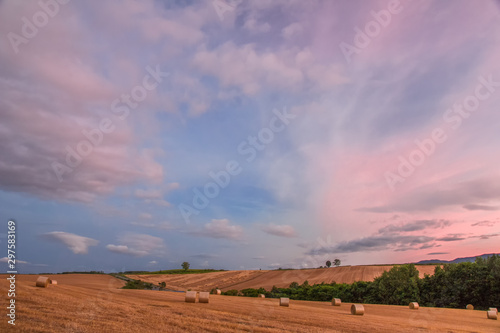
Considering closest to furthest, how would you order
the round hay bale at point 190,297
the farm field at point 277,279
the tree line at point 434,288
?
the round hay bale at point 190,297 < the tree line at point 434,288 < the farm field at point 277,279

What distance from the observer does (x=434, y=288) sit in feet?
135

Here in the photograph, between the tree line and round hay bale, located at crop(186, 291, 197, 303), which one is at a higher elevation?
round hay bale, located at crop(186, 291, 197, 303)

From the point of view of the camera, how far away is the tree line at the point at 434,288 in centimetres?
3650

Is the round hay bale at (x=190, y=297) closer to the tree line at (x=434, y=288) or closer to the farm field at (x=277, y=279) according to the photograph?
the tree line at (x=434, y=288)

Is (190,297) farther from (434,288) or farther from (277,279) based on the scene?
(277,279)

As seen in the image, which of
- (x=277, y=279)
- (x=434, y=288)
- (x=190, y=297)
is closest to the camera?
(x=190, y=297)

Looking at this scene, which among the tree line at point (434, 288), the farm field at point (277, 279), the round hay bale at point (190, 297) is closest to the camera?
the round hay bale at point (190, 297)

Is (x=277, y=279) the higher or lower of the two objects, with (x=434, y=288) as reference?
lower

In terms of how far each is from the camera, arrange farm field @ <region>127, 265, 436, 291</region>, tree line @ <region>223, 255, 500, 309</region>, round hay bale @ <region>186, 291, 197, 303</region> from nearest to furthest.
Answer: round hay bale @ <region>186, 291, 197, 303</region> < tree line @ <region>223, 255, 500, 309</region> < farm field @ <region>127, 265, 436, 291</region>

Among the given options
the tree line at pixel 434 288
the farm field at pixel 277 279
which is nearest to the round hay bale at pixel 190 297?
the tree line at pixel 434 288

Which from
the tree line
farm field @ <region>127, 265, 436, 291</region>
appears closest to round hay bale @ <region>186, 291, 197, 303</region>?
the tree line

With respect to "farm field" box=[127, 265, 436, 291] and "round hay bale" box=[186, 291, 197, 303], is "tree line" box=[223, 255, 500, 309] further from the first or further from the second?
"round hay bale" box=[186, 291, 197, 303]

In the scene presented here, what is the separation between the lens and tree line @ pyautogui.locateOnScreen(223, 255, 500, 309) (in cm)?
3650

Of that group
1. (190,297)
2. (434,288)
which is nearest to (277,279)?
(434,288)
